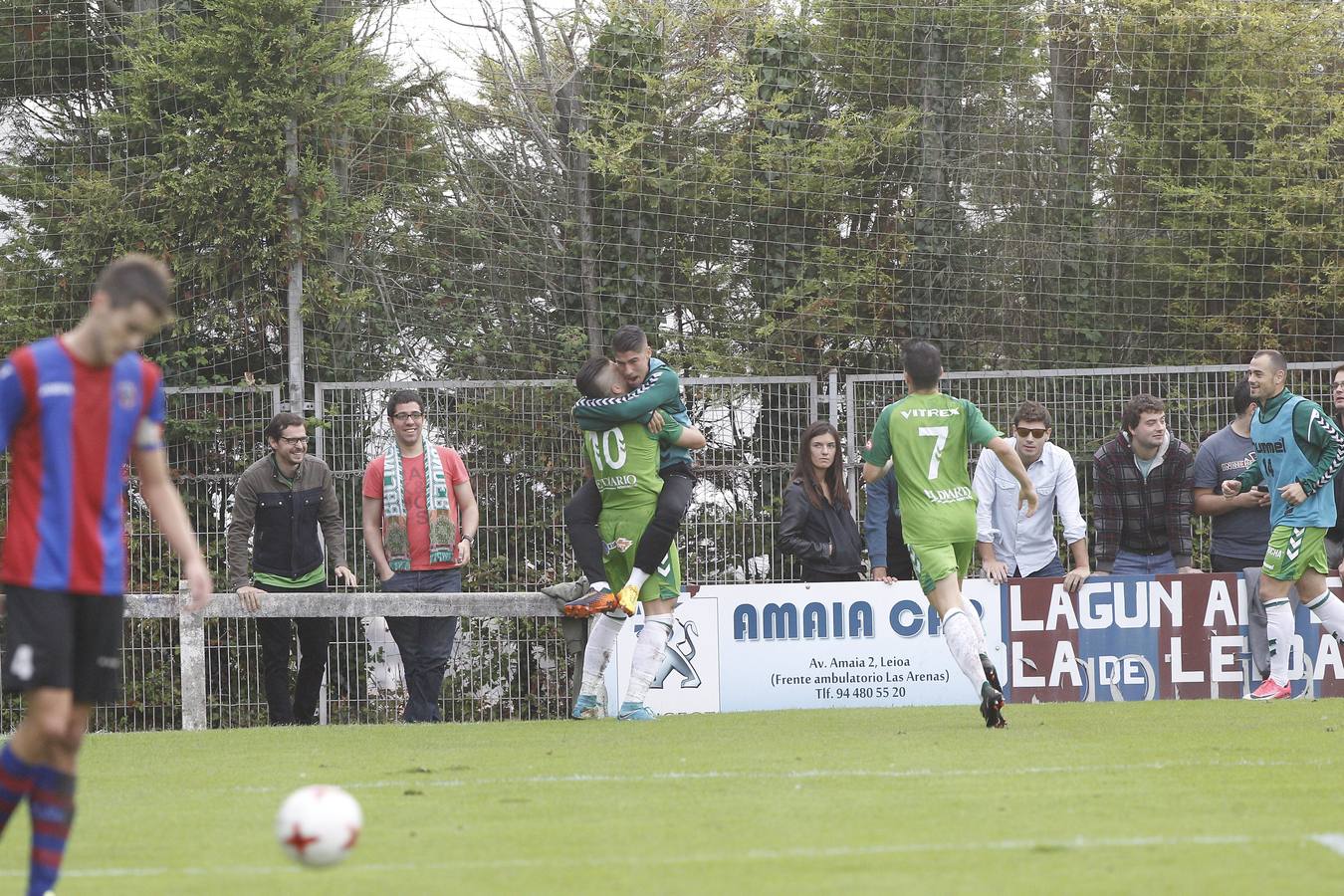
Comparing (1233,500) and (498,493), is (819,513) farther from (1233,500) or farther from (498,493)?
(1233,500)

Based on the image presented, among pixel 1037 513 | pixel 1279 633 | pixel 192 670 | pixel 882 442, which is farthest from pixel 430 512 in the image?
pixel 1279 633

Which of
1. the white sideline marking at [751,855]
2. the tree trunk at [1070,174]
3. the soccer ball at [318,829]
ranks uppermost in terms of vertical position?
the tree trunk at [1070,174]

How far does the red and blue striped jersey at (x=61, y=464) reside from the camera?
4.65m

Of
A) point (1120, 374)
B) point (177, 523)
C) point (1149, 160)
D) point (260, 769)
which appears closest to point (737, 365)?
point (1120, 374)

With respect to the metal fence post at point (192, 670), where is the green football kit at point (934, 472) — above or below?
above

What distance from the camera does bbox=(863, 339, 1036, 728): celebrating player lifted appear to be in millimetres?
9250

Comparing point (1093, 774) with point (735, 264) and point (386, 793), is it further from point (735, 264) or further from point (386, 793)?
point (735, 264)

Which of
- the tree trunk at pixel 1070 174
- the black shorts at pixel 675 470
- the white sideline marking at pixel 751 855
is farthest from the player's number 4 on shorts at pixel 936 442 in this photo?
the tree trunk at pixel 1070 174

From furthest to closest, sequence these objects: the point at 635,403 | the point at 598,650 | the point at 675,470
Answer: the point at 598,650, the point at 675,470, the point at 635,403

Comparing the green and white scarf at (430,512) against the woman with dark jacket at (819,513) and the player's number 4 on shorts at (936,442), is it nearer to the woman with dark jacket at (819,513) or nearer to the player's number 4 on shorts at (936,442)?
the woman with dark jacket at (819,513)

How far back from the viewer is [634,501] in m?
9.95

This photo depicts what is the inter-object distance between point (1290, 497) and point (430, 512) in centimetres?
590

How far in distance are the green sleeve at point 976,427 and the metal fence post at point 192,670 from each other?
589 centimetres

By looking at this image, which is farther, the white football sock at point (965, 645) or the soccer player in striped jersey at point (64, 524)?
the white football sock at point (965, 645)
